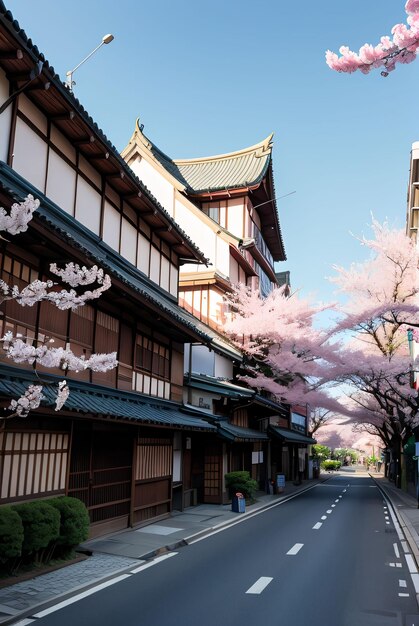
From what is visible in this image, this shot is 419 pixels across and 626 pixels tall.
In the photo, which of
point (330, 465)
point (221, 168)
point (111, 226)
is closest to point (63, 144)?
point (111, 226)

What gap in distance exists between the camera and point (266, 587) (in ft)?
32.3

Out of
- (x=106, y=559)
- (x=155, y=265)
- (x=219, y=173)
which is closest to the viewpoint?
(x=106, y=559)

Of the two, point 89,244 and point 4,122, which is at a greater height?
point 4,122

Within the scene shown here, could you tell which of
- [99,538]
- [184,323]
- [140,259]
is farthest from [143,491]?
[140,259]

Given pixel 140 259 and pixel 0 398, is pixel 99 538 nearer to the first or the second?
pixel 0 398

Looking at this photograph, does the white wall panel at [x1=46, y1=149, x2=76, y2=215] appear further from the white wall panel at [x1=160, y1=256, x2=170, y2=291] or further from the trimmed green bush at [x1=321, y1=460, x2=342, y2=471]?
the trimmed green bush at [x1=321, y1=460, x2=342, y2=471]

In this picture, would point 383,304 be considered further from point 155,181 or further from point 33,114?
point 33,114

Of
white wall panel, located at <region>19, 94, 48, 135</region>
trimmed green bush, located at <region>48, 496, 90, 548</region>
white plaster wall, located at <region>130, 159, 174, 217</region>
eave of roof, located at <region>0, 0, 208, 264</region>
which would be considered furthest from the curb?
white plaster wall, located at <region>130, 159, 174, 217</region>

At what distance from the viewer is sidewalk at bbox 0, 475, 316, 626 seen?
8539mm

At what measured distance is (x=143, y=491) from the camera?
1712 cm

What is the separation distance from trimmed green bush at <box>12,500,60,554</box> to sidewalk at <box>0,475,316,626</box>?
654 mm

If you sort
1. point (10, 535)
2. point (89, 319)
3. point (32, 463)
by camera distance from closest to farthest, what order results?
point (10, 535)
point (32, 463)
point (89, 319)

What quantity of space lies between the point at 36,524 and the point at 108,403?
400 cm

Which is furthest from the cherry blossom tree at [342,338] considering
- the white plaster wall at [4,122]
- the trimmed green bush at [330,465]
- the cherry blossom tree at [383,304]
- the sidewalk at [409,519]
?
the trimmed green bush at [330,465]
